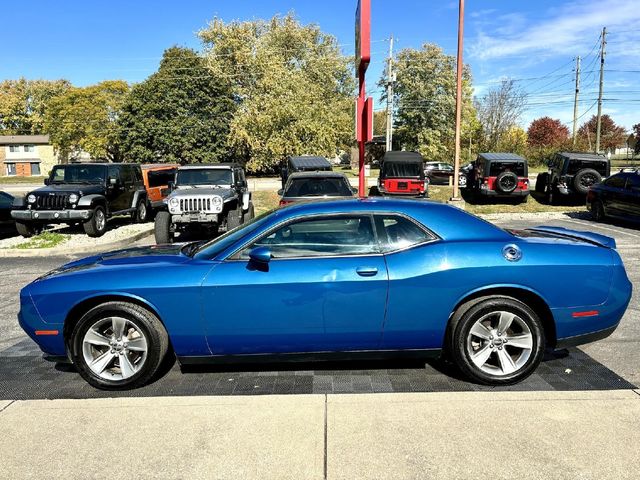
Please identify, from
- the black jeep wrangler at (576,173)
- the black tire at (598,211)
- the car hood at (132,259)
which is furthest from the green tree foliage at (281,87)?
the car hood at (132,259)

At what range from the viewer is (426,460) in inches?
113

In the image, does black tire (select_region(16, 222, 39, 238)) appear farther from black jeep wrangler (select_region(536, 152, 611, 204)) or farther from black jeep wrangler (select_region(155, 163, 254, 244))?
black jeep wrangler (select_region(536, 152, 611, 204))

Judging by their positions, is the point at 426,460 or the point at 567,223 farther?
the point at 567,223

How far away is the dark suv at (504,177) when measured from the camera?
61.7 feet

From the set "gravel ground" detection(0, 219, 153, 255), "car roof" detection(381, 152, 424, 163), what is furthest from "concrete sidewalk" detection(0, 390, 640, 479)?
"car roof" detection(381, 152, 424, 163)

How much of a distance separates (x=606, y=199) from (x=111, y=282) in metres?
14.6

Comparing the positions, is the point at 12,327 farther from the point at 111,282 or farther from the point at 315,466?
the point at 315,466

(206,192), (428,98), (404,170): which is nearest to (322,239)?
(206,192)

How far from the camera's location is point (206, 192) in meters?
11.5

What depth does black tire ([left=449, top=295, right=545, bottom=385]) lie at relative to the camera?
376 centimetres

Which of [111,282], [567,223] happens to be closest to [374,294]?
[111,282]

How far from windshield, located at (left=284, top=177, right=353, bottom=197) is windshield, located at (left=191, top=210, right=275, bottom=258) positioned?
764cm

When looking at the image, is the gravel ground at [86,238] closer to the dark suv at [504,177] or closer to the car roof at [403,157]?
the car roof at [403,157]

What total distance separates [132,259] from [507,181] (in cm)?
1710
